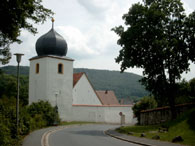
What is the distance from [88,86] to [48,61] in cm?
1131

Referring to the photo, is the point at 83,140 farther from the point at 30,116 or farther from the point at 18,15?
the point at 30,116

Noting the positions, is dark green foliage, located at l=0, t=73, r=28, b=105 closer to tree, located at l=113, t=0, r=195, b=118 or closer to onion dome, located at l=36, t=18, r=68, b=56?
onion dome, located at l=36, t=18, r=68, b=56

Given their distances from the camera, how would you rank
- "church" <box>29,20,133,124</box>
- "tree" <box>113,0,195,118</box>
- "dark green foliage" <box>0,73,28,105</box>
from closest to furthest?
"tree" <box>113,0,195,118</box>, "church" <box>29,20,133,124</box>, "dark green foliage" <box>0,73,28,105</box>

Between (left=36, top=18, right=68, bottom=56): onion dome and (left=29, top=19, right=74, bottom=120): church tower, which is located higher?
(left=36, top=18, right=68, bottom=56): onion dome

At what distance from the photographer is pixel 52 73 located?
1811 inches

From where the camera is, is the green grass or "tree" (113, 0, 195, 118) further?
"tree" (113, 0, 195, 118)

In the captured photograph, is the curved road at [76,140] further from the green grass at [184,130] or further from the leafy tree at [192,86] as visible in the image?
the leafy tree at [192,86]

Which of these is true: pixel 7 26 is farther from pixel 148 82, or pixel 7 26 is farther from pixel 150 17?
pixel 148 82

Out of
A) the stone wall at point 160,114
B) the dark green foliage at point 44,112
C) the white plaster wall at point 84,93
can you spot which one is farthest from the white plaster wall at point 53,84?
the stone wall at point 160,114

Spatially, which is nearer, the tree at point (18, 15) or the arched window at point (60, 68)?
the tree at point (18, 15)

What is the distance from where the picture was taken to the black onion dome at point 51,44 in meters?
44.6

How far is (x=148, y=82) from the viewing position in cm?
2845

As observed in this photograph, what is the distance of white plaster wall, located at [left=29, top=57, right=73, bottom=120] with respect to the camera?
149ft

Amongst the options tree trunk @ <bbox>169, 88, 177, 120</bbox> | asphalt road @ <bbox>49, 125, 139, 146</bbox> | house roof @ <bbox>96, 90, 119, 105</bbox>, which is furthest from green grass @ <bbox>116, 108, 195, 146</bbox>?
house roof @ <bbox>96, 90, 119, 105</bbox>
